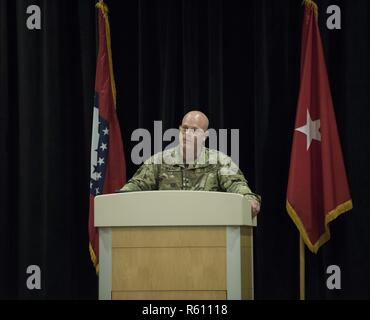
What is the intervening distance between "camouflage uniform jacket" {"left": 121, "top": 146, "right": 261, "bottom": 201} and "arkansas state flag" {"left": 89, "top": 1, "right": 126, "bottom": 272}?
75 centimetres

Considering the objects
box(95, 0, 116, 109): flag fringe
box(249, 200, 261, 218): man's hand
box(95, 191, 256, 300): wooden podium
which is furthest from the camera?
box(95, 0, 116, 109): flag fringe

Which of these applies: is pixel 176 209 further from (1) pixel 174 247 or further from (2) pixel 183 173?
(2) pixel 183 173

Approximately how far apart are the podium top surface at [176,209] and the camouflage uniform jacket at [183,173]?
1012 millimetres

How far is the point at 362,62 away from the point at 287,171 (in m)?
1.06

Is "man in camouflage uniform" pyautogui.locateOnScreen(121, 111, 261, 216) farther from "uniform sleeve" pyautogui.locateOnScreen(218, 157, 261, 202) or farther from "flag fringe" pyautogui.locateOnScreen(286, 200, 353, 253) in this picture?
"flag fringe" pyautogui.locateOnScreen(286, 200, 353, 253)

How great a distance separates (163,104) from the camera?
5.21 meters

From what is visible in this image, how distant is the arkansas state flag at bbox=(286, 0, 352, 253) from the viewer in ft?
15.6

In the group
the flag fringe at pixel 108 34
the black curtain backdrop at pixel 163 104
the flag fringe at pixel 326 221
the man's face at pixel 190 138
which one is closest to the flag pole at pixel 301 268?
the flag fringe at pixel 326 221

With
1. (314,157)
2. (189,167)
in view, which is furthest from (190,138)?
(314,157)

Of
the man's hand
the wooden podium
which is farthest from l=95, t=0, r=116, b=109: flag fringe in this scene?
the wooden podium

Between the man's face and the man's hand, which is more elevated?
the man's face

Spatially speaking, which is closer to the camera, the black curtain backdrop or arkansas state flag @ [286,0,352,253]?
arkansas state flag @ [286,0,352,253]
